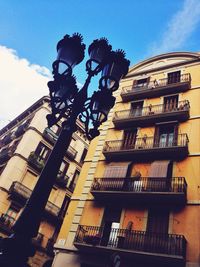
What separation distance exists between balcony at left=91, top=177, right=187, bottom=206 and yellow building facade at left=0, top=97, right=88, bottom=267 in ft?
30.0

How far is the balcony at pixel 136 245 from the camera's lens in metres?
10.3

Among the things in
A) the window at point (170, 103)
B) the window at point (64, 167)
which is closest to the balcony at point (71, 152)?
the window at point (64, 167)

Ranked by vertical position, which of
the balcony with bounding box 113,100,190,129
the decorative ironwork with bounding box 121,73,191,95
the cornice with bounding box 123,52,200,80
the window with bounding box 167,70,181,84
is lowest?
the balcony with bounding box 113,100,190,129

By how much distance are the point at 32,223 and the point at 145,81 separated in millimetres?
17361

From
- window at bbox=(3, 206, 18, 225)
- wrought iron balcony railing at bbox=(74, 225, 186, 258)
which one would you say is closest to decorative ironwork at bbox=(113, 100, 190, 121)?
wrought iron balcony railing at bbox=(74, 225, 186, 258)

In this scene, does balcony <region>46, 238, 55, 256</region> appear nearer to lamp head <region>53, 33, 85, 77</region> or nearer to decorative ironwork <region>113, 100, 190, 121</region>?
decorative ironwork <region>113, 100, 190, 121</region>

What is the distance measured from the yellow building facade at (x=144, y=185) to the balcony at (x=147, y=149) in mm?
49

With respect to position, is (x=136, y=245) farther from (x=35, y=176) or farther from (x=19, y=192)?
(x=35, y=176)

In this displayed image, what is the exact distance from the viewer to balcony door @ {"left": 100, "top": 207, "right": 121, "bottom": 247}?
12402 mm

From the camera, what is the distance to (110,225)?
13.2 m

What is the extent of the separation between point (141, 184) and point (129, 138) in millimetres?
3782

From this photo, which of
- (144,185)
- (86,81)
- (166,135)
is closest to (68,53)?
(86,81)

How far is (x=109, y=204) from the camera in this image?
13.7 m

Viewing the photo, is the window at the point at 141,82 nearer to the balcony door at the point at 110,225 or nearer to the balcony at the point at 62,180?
the balcony door at the point at 110,225
